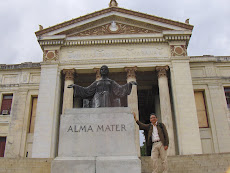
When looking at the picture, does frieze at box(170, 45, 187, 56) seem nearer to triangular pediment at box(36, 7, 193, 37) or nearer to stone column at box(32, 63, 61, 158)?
triangular pediment at box(36, 7, 193, 37)

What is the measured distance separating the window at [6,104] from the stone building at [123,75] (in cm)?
14

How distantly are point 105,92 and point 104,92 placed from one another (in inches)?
1.3

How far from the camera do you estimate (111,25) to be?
23891 mm

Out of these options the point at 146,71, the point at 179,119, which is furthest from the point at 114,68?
the point at 179,119

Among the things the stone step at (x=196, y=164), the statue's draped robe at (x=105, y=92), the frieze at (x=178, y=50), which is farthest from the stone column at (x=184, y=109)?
the statue's draped robe at (x=105, y=92)

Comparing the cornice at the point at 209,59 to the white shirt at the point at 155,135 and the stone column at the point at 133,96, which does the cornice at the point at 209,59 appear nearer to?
the stone column at the point at 133,96

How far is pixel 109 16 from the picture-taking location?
23.8 metres

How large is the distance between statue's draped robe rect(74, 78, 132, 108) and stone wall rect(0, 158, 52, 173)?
4881 millimetres

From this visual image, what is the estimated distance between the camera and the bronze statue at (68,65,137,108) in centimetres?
823

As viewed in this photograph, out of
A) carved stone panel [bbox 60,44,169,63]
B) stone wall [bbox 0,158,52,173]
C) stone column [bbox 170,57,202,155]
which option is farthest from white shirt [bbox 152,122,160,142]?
carved stone panel [bbox 60,44,169,63]

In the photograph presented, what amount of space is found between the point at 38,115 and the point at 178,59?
519 inches

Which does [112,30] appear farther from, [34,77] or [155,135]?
[155,135]

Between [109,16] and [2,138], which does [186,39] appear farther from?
[2,138]

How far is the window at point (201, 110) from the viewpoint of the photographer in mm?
24122
